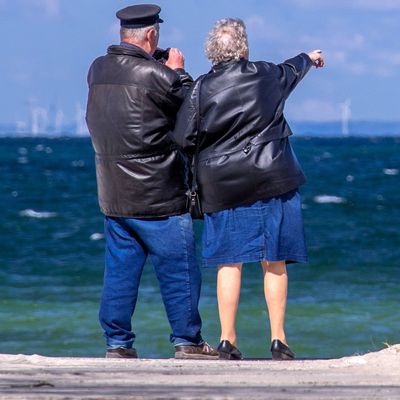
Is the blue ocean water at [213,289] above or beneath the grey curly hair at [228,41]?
beneath

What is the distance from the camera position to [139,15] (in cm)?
643

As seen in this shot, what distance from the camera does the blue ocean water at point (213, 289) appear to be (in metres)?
13.3

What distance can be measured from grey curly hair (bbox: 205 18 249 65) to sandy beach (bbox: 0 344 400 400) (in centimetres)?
142

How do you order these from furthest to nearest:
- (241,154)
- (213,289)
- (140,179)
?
(213,289)
(140,179)
(241,154)

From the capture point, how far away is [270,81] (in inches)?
250

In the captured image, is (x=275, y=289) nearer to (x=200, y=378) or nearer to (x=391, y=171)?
(x=200, y=378)

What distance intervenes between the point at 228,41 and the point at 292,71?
0.35m

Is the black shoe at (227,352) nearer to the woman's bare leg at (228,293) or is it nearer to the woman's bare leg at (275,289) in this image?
the woman's bare leg at (228,293)

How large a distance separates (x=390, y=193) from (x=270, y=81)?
35073 mm

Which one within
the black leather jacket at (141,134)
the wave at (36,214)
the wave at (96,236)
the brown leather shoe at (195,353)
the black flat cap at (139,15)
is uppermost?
the black flat cap at (139,15)

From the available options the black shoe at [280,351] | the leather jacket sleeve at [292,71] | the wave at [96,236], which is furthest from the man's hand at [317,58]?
the wave at [96,236]

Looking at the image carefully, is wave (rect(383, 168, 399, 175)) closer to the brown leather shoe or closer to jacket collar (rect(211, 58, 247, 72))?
the brown leather shoe

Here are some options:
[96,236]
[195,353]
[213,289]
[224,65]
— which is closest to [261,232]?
[195,353]

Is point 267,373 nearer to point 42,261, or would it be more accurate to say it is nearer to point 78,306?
point 78,306
